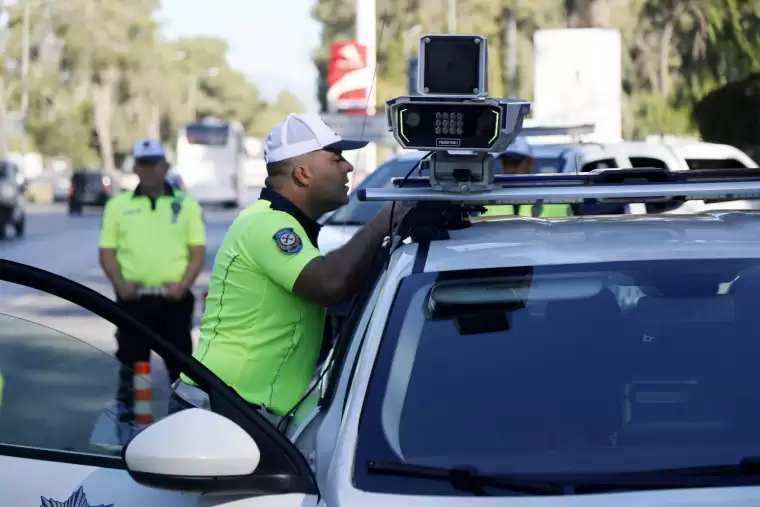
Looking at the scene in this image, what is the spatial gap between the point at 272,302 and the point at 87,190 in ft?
184

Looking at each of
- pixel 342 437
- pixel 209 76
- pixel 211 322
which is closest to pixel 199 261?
pixel 211 322

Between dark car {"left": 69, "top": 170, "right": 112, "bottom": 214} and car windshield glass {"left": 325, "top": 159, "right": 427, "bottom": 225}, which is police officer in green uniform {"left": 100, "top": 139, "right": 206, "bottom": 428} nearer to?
car windshield glass {"left": 325, "top": 159, "right": 427, "bottom": 225}

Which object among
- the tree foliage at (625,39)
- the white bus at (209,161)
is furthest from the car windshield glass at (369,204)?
the white bus at (209,161)

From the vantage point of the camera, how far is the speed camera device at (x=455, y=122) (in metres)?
3.68

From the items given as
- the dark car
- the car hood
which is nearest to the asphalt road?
the car hood

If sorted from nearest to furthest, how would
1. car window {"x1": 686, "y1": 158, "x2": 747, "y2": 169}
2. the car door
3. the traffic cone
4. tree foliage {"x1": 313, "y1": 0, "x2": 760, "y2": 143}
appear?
the car door
the traffic cone
car window {"x1": 686, "y1": 158, "x2": 747, "y2": 169}
tree foliage {"x1": 313, "y1": 0, "x2": 760, "y2": 143}

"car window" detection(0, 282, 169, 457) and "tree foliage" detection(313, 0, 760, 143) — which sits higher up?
"car window" detection(0, 282, 169, 457)

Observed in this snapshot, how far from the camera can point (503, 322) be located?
3.52 metres

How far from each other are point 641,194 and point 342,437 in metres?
0.99

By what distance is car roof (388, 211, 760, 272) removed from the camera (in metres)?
3.53

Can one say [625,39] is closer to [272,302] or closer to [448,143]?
[272,302]

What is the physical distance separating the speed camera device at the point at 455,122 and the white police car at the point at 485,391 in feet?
0.32

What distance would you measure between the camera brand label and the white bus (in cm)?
5855

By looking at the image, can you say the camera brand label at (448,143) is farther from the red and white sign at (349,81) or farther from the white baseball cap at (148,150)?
the red and white sign at (349,81)
